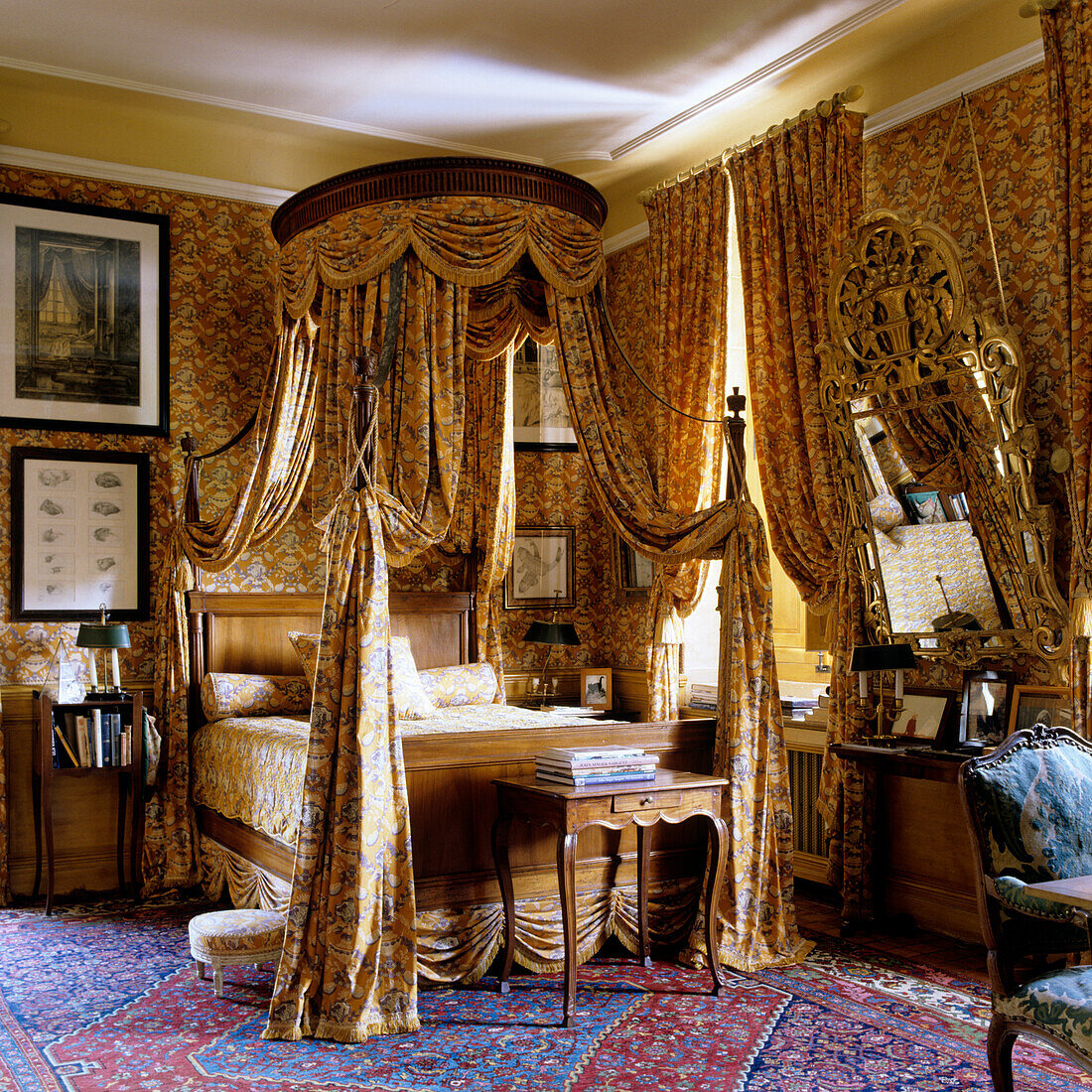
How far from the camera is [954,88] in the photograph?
511 centimetres

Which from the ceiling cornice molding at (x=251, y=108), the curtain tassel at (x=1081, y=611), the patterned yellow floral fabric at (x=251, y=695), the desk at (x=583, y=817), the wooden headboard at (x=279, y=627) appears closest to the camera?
the desk at (x=583, y=817)

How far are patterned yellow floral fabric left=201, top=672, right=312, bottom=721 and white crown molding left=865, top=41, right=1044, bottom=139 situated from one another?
13.6 ft

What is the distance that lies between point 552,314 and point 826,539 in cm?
174

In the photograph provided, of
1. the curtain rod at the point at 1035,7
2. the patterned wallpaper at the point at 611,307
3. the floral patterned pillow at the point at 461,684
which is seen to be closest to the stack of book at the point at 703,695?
the patterned wallpaper at the point at 611,307

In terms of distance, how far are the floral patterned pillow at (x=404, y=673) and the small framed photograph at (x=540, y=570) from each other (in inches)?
42.6

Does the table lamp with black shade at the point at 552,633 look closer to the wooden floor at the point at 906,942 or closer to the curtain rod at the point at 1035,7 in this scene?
the wooden floor at the point at 906,942

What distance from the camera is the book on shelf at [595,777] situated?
438 centimetres

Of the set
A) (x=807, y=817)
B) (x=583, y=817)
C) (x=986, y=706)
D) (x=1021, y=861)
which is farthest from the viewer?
(x=807, y=817)

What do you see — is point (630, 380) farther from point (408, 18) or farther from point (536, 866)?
point (536, 866)

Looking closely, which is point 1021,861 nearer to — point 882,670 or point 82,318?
point 882,670

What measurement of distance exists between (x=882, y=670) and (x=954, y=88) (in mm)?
2603

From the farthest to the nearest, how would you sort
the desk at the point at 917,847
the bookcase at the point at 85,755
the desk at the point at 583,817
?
the bookcase at the point at 85,755
the desk at the point at 917,847
the desk at the point at 583,817

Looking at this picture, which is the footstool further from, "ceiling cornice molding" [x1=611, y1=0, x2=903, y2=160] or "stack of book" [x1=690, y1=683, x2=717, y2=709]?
"ceiling cornice molding" [x1=611, y1=0, x2=903, y2=160]

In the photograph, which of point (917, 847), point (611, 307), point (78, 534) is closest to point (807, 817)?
point (917, 847)
